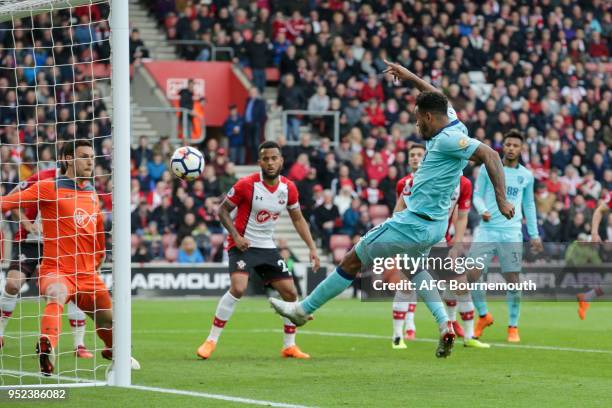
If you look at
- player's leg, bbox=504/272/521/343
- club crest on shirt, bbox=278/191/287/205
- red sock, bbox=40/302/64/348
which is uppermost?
club crest on shirt, bbox=278/191/287/205

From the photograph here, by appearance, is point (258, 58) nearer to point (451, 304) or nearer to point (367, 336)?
point (367, 336)

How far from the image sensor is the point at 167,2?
29.8 m

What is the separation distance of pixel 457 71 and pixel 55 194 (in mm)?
20865

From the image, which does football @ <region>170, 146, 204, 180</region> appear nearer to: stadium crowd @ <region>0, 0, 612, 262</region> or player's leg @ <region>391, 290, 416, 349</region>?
player's leg @ <region>391, 290, 416, 349</region>

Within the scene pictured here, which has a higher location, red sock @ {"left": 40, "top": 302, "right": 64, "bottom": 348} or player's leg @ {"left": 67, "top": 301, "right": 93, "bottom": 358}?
red sock @ {"left": 40, "top": 302, "right": 64, "bottom": 348}

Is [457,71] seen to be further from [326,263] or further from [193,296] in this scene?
[193,296]

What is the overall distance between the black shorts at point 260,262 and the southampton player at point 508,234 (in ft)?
10.2

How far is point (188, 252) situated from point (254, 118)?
13.8 feet

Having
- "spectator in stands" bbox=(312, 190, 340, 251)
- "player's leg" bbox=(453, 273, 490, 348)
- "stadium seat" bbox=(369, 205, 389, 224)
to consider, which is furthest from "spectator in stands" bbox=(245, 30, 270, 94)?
"player's leg" bbox=(453, 273, 490, 348)

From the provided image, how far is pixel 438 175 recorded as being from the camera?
971cm

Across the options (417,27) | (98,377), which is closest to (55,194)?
(98,377)

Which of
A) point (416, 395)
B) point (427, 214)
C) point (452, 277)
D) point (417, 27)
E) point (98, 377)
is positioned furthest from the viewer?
point (417, 27)

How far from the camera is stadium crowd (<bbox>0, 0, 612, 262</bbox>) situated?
82.0 feet

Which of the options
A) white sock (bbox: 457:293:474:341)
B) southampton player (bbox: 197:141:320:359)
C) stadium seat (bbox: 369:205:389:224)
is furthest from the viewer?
stadium seat (bbox: 369:205:389:224)
